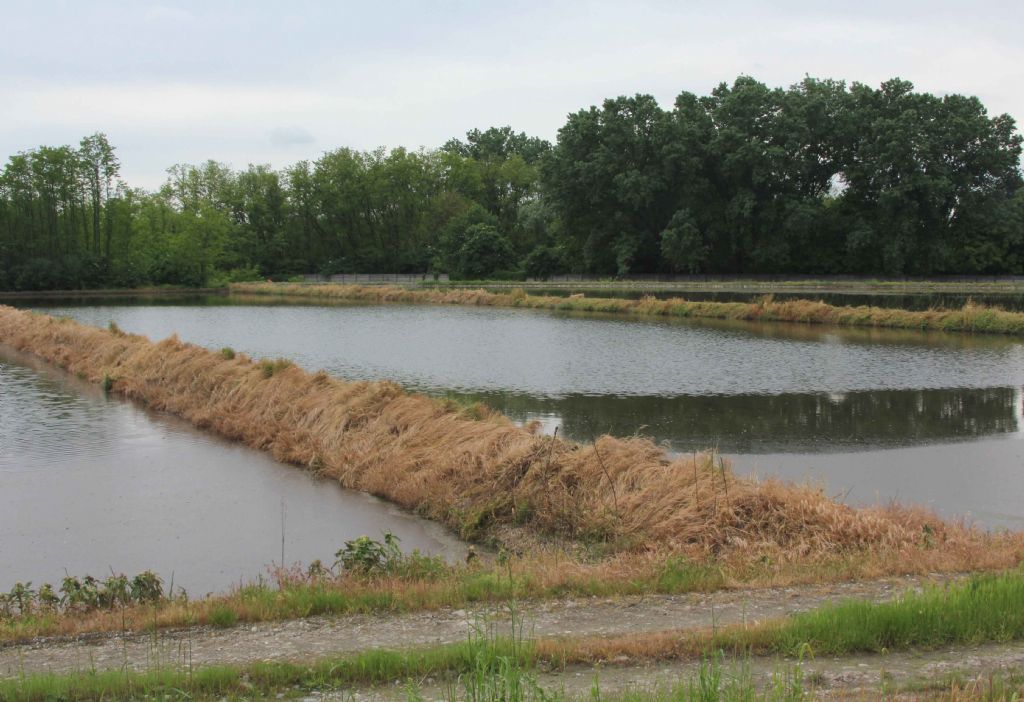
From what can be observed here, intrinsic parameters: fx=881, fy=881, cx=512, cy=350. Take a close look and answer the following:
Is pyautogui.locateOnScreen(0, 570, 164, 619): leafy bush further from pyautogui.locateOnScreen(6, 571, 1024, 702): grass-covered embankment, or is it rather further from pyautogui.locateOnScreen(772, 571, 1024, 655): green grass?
pyautogui.locateOnScreen(772, 571, 1024, 655): green grass

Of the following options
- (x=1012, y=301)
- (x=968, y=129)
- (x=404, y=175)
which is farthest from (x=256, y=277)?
(x=1012, y=301)

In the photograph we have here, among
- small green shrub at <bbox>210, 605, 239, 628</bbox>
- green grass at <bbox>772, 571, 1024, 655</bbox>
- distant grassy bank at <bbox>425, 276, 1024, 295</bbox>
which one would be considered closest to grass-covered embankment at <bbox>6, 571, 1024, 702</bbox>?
green grass at <bbox>772, 571, 1024, 655</bbox>

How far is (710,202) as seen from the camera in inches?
3041

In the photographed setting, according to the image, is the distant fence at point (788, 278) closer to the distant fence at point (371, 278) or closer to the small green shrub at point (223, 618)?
the distant fence at point (371, 278)

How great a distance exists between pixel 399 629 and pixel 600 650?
191cm

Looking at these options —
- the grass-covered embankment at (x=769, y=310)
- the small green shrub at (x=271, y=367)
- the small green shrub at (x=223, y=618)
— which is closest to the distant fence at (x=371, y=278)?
the grass-covered embankment at (x=769, y=310)

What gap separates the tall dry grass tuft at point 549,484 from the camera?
10125 millimetres

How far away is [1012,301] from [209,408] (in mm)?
39633

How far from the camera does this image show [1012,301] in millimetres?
43750

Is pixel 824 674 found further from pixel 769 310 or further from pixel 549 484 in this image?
pixel 769 310

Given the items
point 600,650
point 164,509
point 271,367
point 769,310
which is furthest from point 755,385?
point 769,310

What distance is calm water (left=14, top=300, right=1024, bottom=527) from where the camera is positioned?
15.0m

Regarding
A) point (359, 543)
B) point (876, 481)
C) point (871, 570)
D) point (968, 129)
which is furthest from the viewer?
point (968, 129)

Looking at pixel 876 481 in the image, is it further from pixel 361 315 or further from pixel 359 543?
pixel 361 315
